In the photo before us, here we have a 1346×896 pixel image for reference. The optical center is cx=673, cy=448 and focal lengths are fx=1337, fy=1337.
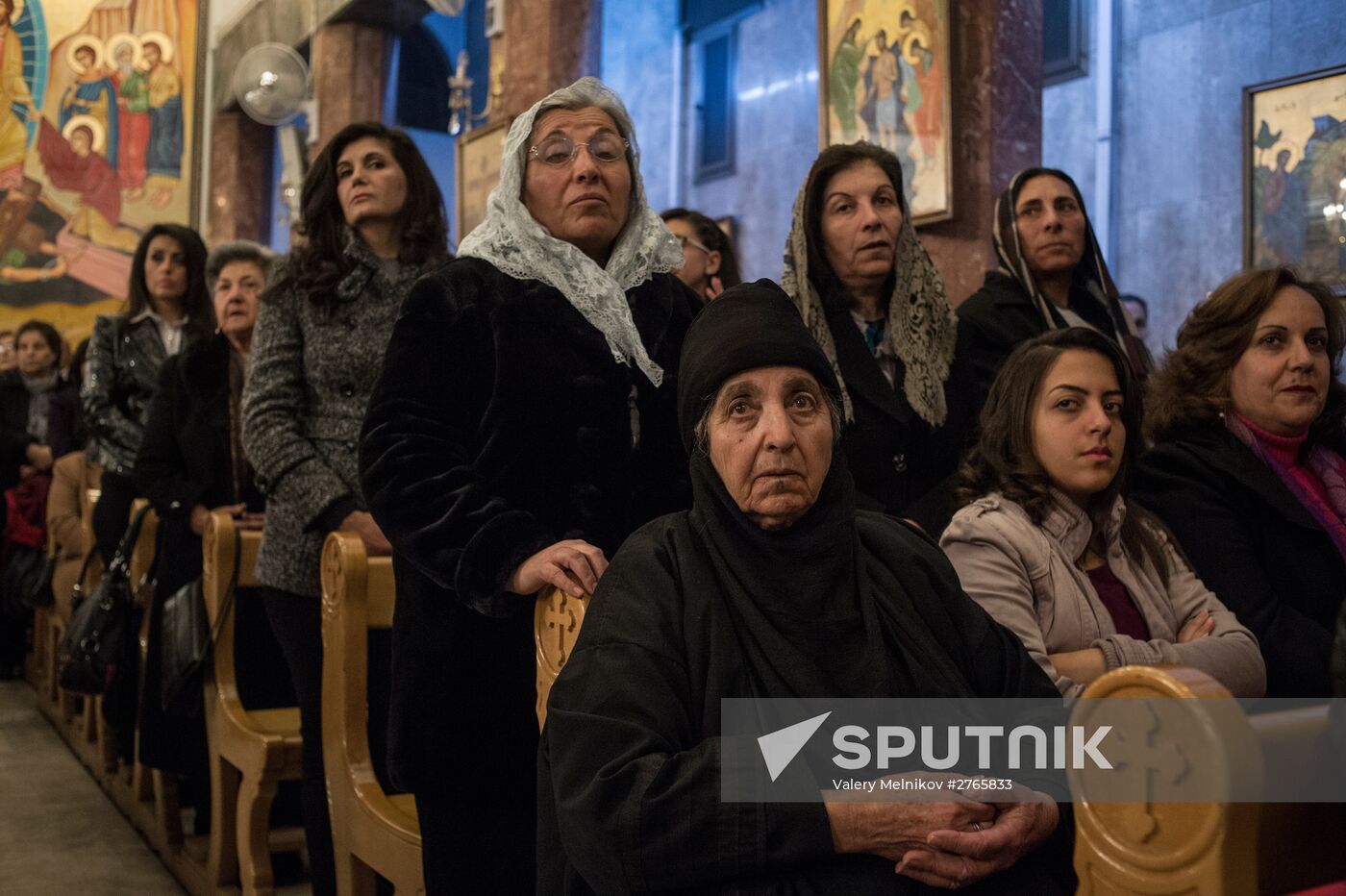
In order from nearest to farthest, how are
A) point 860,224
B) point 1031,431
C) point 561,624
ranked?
point 561,624, point 1031,431, point 860,224

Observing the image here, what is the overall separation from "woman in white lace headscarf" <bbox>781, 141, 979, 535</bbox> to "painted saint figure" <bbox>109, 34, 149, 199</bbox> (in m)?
12.4

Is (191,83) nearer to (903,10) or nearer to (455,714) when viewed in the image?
(903,10)

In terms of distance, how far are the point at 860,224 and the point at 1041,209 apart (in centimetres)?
83

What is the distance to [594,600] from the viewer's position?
179 centimetres

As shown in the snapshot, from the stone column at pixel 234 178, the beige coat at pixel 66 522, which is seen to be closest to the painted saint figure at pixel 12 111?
the stone column at pixel 234 178

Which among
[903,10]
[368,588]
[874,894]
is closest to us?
[874,894]

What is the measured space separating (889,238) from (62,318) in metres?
12.0

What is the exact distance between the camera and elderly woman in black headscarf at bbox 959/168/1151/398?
3434mm

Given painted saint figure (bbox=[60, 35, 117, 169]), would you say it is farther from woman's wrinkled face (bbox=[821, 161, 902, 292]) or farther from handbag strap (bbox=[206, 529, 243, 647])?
woman's wrinkled face (bbox=[821, 161, 902, 292])

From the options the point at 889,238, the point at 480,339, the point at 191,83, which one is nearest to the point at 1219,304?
the point at 889,238

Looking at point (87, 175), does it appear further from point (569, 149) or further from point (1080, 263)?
point (569, 149)

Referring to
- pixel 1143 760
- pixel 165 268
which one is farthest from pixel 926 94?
pixel 1143 760

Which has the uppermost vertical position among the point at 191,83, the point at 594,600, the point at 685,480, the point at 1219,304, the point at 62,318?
the point at 191,83

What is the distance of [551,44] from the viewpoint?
7.82m
